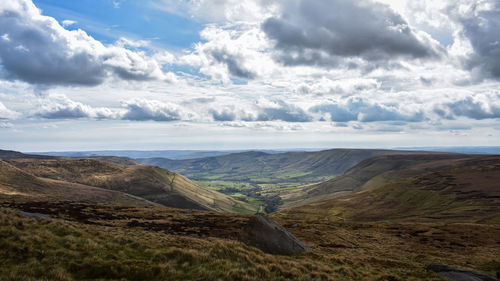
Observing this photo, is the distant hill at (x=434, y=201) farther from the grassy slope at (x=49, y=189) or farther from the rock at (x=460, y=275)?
the grassy slope at (x=49, y=189)

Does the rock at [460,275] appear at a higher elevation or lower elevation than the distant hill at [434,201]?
higher

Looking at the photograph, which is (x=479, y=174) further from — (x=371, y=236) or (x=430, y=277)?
(x=430, y=277)

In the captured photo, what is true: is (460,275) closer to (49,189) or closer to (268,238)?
(268,238)

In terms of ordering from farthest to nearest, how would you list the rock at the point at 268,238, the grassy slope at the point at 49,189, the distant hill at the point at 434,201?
1. the grassy slope at the point at 49,189
2. the distant hill at the point at 434,201
3. the rock at the point at 268,238

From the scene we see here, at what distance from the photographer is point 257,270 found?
54.5 ft

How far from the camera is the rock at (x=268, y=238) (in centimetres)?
2859

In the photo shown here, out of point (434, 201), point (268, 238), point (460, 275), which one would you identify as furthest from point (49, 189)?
point (434, 201)

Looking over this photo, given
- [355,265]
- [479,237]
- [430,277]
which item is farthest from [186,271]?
[479,237]

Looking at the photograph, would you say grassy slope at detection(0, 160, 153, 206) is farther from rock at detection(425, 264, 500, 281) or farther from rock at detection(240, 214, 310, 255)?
rock at detection(425, 264, 500, 281)

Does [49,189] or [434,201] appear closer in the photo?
[49,189]

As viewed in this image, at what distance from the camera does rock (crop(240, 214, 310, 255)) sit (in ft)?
93.8

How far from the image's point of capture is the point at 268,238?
29.5m

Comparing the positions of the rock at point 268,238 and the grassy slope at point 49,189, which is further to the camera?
the grassy slope at point 49,189

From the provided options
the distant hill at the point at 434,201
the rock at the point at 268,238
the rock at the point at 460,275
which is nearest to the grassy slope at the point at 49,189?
the distant hill at the point at 434,201
